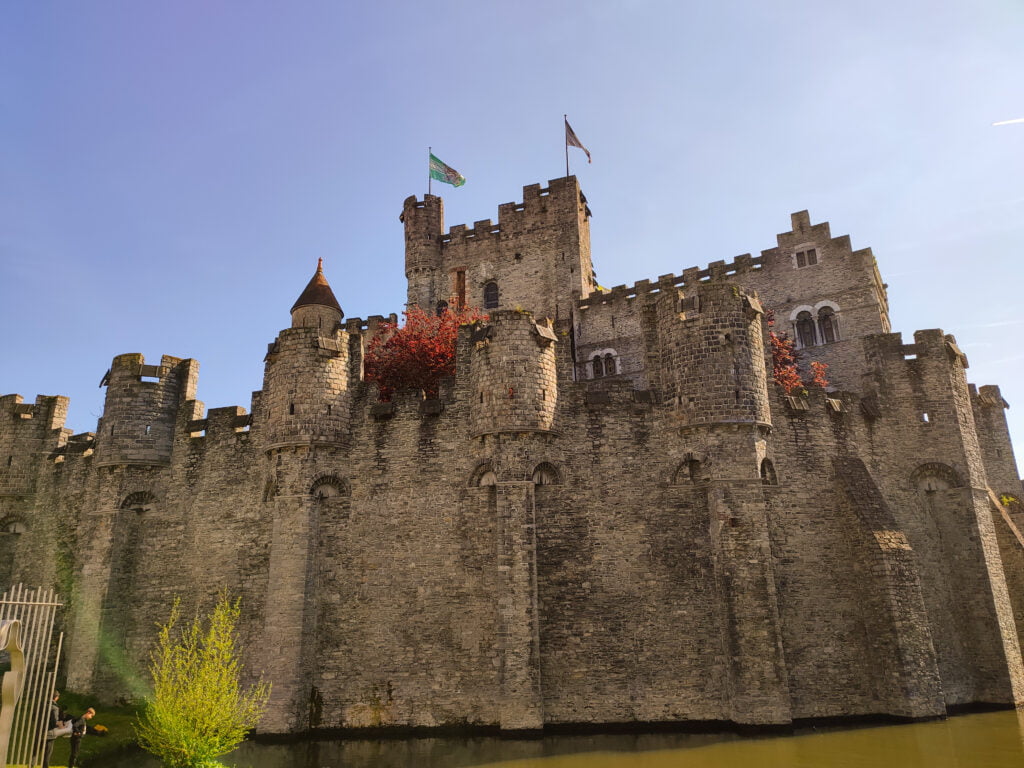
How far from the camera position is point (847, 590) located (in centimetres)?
1931

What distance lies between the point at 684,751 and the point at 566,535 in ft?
18.9

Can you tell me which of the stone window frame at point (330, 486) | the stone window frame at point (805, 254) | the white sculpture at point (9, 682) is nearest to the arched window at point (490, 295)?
the stone window frame at point (805, 254)

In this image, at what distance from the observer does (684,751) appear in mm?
16156

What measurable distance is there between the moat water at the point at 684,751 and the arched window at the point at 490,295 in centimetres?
2548

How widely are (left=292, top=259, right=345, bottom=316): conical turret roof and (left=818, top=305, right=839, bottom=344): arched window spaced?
22.4 meters

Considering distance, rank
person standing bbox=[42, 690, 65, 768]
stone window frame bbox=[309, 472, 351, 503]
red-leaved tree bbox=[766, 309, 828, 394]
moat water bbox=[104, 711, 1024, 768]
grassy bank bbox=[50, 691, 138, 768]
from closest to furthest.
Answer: person standing bbox=[42, 690, 65, 768] → moat water bbox=[104, 711, 1024, 768] → grassy bank bbox=[50, 691, 138, 768] → stone window frame bbox=[309, 472, 351, 503] → red-leaved tree bbox=[766, 309, 828, 394]

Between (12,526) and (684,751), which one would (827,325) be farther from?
(12,526)

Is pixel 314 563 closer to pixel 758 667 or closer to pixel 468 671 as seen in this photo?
pixel 468 671

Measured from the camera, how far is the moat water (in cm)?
1515

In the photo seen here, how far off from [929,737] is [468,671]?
425 inches

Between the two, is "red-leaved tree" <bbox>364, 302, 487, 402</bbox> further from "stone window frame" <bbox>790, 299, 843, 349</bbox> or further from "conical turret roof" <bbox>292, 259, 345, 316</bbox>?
"stone window frame" <bbox>790, 299, 843, 349</bbox>

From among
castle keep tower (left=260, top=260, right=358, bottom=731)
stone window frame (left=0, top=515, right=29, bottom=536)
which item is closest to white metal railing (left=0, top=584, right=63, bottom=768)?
castle keep tower (left=260, top=260, right=358, bottom=731)

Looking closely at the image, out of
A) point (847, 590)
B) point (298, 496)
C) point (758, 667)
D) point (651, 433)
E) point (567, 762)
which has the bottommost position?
point (567, 762)

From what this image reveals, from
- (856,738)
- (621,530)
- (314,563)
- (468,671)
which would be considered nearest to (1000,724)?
(856,738)
